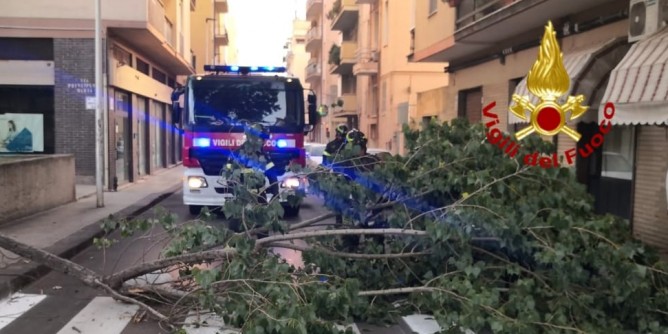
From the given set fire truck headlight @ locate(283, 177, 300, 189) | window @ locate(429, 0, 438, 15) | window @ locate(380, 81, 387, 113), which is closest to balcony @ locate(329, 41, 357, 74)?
window @ locate(380, 81, 387, 113)

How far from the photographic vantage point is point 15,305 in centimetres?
578

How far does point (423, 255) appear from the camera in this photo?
208 inches

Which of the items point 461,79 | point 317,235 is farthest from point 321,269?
point 461,79

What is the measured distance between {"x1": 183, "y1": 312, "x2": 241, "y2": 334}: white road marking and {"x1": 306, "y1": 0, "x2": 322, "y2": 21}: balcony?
48.7 meters

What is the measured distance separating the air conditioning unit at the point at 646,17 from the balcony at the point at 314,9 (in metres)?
45.3

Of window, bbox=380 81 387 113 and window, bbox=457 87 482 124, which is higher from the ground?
window, bbox=380 81 387 113

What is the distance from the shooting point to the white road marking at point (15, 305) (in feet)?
17.5

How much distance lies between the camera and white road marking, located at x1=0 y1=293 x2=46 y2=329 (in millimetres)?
5340

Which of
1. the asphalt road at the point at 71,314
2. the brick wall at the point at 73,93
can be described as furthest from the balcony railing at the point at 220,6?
the asphalt road at the point at 71,314

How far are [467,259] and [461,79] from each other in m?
12.5

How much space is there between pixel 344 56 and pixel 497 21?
23.6 metres

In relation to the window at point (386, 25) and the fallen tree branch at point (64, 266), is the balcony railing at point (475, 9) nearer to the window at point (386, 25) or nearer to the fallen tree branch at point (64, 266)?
the fallen tree branch at point (64, 266)

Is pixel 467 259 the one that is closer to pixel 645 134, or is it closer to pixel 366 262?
pixel 366 262

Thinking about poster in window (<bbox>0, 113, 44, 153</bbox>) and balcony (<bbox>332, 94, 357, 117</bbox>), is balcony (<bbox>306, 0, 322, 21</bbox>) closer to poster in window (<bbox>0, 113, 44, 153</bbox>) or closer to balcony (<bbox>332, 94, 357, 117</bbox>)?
balcony (<bbox>332, 94, 357, 117</bbox>)
